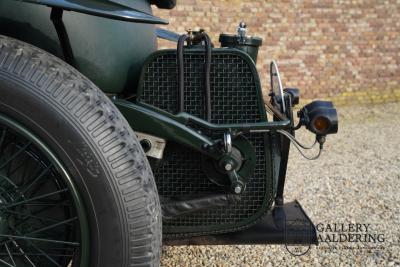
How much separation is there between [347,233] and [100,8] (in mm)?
2534

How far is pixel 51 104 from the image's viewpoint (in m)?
1.64

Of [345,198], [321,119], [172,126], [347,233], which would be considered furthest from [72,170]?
[345,198]

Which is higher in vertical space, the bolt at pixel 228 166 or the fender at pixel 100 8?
the fender at pixel 100 8

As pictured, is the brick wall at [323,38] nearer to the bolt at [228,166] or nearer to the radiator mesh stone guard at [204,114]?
the radiator mesh stone guard at [204,114]

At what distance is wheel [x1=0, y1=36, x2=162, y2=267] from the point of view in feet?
5.35

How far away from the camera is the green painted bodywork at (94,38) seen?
194cm

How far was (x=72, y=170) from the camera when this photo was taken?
1638mm

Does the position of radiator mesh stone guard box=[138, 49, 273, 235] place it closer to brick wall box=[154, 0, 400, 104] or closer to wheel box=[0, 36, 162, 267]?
wheel box=[0, 36, 162, 267]

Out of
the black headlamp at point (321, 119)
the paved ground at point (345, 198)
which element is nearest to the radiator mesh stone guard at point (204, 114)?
the black headlamp at point (321, 119)

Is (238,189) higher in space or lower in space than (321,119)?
lower

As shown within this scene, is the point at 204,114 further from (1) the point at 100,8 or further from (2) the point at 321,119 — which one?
(1) the point at 100,8

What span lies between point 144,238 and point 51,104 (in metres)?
0.55

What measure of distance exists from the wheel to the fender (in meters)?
0.18

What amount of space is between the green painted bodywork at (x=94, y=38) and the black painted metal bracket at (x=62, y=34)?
0.04m
